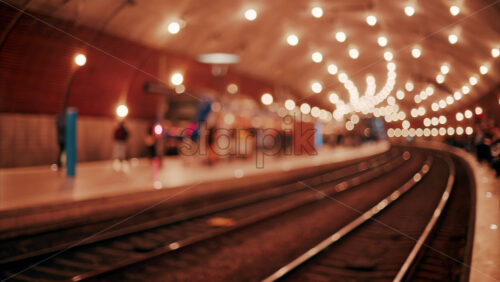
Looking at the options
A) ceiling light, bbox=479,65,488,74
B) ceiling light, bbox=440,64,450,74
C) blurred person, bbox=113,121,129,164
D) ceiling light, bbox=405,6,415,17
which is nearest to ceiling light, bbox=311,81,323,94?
ceiling light, bbox=440,64,450,74

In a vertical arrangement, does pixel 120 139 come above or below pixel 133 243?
above

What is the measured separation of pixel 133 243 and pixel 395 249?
466 centimetres

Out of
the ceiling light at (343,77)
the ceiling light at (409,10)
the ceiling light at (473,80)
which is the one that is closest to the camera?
the ceiling light at (409,10)

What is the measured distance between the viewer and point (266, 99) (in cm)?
3716

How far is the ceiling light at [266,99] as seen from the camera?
36600 millimetres

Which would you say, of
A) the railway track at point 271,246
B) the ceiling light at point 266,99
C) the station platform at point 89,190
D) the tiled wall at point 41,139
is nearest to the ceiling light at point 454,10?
the railway track at point 271,246

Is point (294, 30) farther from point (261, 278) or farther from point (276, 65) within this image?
point (261, 278)

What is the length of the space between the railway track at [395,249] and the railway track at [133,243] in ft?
7.10

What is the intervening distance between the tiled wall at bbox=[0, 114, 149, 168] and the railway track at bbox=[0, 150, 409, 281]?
7.05 m

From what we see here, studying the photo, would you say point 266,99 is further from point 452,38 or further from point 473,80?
point 452,38

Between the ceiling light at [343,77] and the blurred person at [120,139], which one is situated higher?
the ceiling light at [343,77]

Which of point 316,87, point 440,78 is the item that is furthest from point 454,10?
point 316,87

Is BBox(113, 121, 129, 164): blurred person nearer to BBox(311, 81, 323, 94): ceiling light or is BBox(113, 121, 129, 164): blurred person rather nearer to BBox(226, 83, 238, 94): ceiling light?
BBox(226, 83, 238, 94): ceiling light

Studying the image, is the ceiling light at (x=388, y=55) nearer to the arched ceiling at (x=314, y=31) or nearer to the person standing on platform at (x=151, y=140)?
the arched ceiling at (x=314, y=31)
